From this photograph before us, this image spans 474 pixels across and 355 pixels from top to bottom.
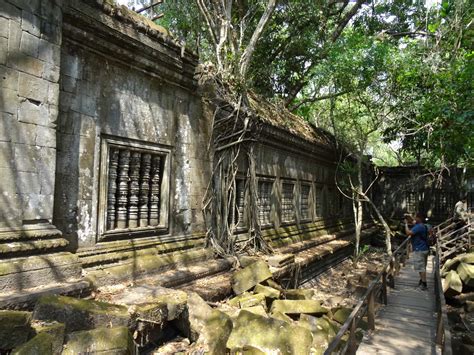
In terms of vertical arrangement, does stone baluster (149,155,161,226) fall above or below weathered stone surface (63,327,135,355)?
Result: above

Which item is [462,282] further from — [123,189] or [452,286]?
[123,189]

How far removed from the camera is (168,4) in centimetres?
1312

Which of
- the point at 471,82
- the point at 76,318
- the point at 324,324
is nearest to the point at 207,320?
the point at 76,318

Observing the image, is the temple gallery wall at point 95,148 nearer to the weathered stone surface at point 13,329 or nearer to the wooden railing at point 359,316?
the weathered stone surface at point 13,329

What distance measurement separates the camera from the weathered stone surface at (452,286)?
31.6 ft

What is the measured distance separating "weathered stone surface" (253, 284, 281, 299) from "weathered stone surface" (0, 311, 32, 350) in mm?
3569

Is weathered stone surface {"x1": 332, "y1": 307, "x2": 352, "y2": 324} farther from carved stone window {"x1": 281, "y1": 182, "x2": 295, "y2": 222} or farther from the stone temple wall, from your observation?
Answer: carved stone window {"x1": 281, "y1": 182, "x2": 295, "y2": 222}

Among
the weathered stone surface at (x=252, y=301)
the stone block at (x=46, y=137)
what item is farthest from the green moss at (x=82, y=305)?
the weathered stone surface at (x=252, y=301)

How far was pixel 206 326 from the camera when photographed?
4.29 m

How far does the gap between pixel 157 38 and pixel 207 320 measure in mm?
3902

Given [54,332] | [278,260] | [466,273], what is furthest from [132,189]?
[466,273]

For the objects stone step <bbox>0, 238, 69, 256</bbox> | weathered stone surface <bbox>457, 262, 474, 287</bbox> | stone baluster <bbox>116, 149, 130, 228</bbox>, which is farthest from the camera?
weathered stone surface <bbox>457, 262, 474, 287</bbox>

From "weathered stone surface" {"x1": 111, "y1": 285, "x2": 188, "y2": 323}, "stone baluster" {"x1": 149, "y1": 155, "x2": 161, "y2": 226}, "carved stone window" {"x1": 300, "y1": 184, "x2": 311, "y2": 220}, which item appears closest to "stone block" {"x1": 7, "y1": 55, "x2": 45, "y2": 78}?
"stone baluster" {"x1": 149, "y1": 155, "x2": 161, "y2": 226}

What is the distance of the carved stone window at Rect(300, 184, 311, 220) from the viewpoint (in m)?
11.4
